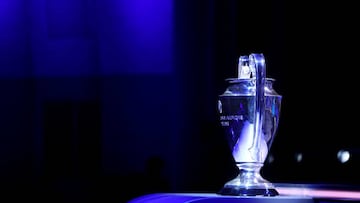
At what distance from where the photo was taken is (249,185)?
124 centimetres

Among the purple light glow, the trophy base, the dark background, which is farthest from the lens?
the purple light glow

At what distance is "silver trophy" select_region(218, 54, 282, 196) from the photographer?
1.24 metres

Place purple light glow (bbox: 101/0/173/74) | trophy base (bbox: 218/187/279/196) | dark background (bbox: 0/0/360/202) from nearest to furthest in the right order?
1. trophy base (bbox: 218/187/279/196)
2. dark background (bbox: 0/0/360/202)
3. purple light glow (bbox: 101/0/173/74)

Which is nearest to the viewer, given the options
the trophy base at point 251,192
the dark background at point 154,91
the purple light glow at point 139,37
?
the trophy base at point 251,192

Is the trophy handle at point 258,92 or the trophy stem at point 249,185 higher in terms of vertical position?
the trophy handle at point 258,92

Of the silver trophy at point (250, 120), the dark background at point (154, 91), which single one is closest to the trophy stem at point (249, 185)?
the silver trophy at point (250, 120)

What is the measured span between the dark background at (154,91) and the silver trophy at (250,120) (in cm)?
339

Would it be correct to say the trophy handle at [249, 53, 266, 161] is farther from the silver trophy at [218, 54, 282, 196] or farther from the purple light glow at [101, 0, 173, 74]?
the purple light glow at [101, 0, 173, 74]

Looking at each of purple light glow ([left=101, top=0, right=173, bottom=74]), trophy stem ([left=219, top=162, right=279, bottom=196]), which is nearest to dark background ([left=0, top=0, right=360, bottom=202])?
purple light glow ([left=101, top=0, right=173, bottom=74])

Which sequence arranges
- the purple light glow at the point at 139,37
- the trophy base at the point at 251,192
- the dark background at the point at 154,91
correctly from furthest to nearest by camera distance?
1. the purple light glow at the point at 139,37
2. the dark background at the point at 154,91
3. the trophy base at the point at 251,192

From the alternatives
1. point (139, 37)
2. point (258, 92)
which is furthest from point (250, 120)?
point (139, 37)

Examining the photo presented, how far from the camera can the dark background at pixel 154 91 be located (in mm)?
5062

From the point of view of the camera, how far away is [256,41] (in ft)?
18.1

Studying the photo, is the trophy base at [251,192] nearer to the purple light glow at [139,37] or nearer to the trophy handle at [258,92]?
the trophy handle at [258,92]
